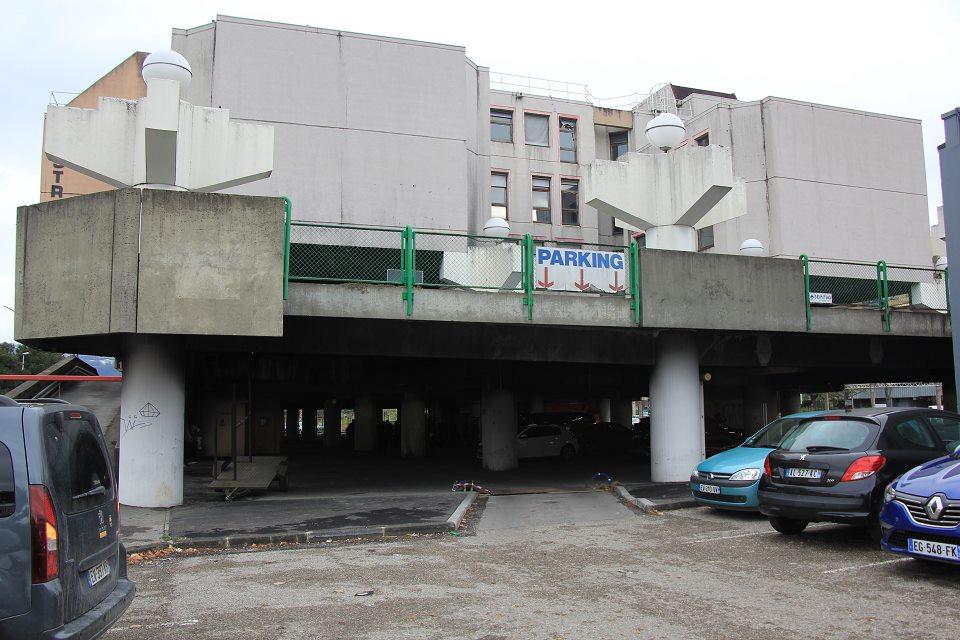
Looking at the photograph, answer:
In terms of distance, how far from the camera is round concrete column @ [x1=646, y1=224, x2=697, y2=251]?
17.4 metres

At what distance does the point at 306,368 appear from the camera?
61.6ft

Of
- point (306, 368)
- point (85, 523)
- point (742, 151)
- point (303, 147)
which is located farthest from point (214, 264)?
point (742, 151)

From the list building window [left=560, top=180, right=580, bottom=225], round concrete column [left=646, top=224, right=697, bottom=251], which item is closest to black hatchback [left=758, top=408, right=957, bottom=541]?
round concrete column [left=646, top=224, right=697, bottom=251]

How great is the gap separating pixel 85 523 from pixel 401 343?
10433mm

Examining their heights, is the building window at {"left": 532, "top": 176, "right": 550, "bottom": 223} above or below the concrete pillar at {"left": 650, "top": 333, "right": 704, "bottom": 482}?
above

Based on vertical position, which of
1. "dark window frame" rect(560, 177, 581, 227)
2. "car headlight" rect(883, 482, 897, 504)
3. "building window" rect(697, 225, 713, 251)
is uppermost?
"dark window frame" rect(560, 177, 581, 227)

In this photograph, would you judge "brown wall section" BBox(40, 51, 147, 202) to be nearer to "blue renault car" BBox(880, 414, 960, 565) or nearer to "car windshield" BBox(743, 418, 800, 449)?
"car windshield" BBox(743, 418, 800, 449)

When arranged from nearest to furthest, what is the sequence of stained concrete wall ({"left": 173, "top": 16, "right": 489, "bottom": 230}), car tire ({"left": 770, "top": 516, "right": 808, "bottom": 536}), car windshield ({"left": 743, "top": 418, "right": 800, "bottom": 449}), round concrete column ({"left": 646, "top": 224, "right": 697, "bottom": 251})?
car tire ({"left": 770, "top": 516, "right": 808, "bottom": 536}), car windshield ({"left": 743, "top": 418, "right": 800, "bottom": 449}), round concrete column ({"left": 646, "top": 224, "right": 697, "bottom": 251}), stained concrete wall ({"left": 173, "top": 16, "right": 489, "bottom": 230})

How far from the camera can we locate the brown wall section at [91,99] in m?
32.2

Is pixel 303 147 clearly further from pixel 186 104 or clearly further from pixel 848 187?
pixel 848 187

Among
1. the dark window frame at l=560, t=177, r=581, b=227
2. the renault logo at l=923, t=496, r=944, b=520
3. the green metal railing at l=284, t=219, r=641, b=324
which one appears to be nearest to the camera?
the renault logo at l=923, t=496, r=944, b=520

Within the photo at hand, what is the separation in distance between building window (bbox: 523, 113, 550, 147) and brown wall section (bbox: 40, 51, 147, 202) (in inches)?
682

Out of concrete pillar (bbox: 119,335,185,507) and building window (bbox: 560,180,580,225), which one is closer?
concrete pillar (bbox: 119,335,185,507)

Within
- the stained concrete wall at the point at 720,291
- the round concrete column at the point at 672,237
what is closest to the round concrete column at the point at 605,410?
the round concrete column at the point at 672,237
